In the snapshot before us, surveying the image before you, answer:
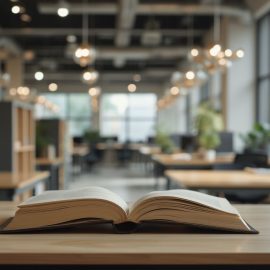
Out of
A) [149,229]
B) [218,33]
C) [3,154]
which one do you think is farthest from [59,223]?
[218,33]

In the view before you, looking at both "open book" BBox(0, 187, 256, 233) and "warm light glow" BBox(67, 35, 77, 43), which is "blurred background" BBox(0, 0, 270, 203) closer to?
"warm light glow" BBox(67, 35, 77, 43)

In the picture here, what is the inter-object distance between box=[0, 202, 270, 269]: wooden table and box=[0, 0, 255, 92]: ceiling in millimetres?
6990

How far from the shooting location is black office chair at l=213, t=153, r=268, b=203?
5144 millimetres

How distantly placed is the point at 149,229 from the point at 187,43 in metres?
14.7

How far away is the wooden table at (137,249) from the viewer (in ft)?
3.48

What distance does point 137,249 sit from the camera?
110 cm

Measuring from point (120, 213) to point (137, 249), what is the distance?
0.65 ft

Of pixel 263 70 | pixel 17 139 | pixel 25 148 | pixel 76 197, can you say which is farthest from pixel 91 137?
pixel 76 197

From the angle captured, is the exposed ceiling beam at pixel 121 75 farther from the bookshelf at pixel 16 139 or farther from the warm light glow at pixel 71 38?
the bookshelf at pixel 16 139

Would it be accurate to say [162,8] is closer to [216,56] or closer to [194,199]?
[216,56]

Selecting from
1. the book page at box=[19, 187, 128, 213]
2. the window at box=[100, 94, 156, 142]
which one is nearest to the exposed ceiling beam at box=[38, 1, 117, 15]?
the book page at box=[19, 187, 128, 213]

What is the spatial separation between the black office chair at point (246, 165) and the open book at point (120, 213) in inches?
133

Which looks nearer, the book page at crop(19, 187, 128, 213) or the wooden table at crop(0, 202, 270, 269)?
the wooden table at crop(0, 202, 270, 269)

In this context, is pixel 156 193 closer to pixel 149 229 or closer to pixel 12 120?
pixel 149 229
